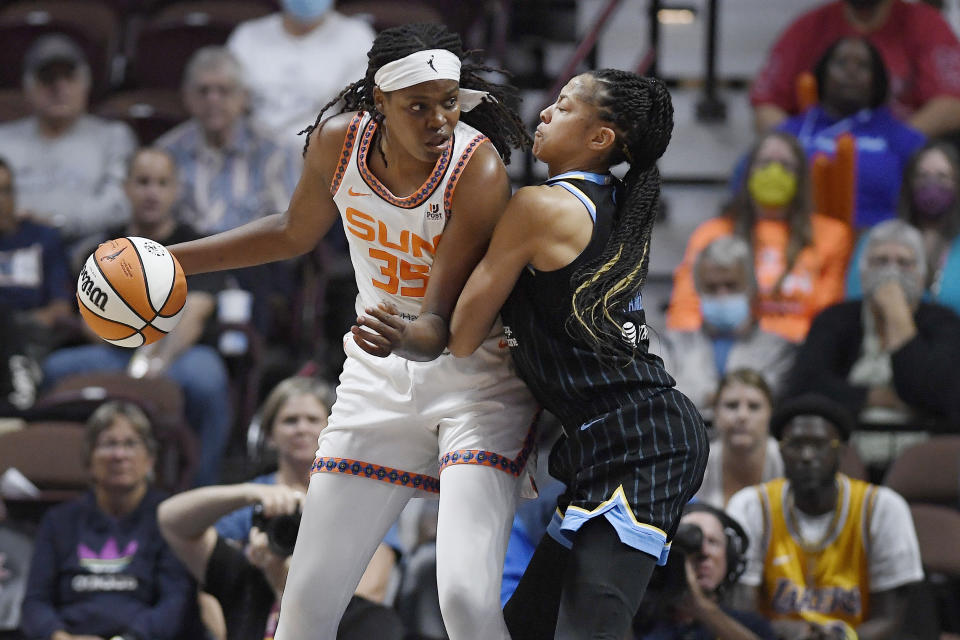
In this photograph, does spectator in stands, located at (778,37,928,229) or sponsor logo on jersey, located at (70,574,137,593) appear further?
spectator in stands, located at (778,37,928,229)

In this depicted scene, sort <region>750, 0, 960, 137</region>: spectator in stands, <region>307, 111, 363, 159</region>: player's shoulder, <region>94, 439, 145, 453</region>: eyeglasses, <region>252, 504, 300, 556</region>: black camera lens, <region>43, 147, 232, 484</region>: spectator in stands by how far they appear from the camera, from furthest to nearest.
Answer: <region>750, 0, 960, 137</region>: spectator in stands → <region>43, 147, 232, 484</region>: spectator in stands → <region>94, 439, 145, 453</region>: eyeglasses → <region>252, 504, 300, 556</region>: black camera lens → <region>307, 111, 363, 159</region>: player's shoulder

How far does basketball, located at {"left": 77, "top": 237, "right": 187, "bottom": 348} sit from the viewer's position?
3221 mm

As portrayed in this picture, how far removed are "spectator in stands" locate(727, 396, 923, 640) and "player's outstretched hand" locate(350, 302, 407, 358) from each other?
1.99 metres

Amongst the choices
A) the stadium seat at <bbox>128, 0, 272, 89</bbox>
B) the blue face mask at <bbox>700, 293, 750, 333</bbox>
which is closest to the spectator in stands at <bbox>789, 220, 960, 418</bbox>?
the blue face mask at <bbox>700, 293, 750, 333</bbox>

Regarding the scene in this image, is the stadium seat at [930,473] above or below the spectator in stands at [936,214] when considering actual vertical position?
below

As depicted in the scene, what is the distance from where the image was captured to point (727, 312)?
561 cm

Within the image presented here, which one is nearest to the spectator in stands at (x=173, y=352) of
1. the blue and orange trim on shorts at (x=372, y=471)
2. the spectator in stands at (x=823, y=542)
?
the spectator in stands at (x=823, y=542)

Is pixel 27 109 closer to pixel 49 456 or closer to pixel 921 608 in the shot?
pixel 49 456

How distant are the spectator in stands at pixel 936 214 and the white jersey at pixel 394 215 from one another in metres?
3.01

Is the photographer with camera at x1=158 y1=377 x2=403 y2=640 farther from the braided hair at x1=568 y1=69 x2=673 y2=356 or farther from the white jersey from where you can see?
the braided hair at x1=568 y1=69 x2=673 y2=356

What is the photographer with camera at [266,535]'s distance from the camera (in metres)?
3.89

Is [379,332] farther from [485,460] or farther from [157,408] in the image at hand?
[157,408]

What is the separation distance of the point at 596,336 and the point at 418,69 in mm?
675

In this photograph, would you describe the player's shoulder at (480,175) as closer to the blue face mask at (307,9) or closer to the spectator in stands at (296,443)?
the spectator in stands at (296,443)
